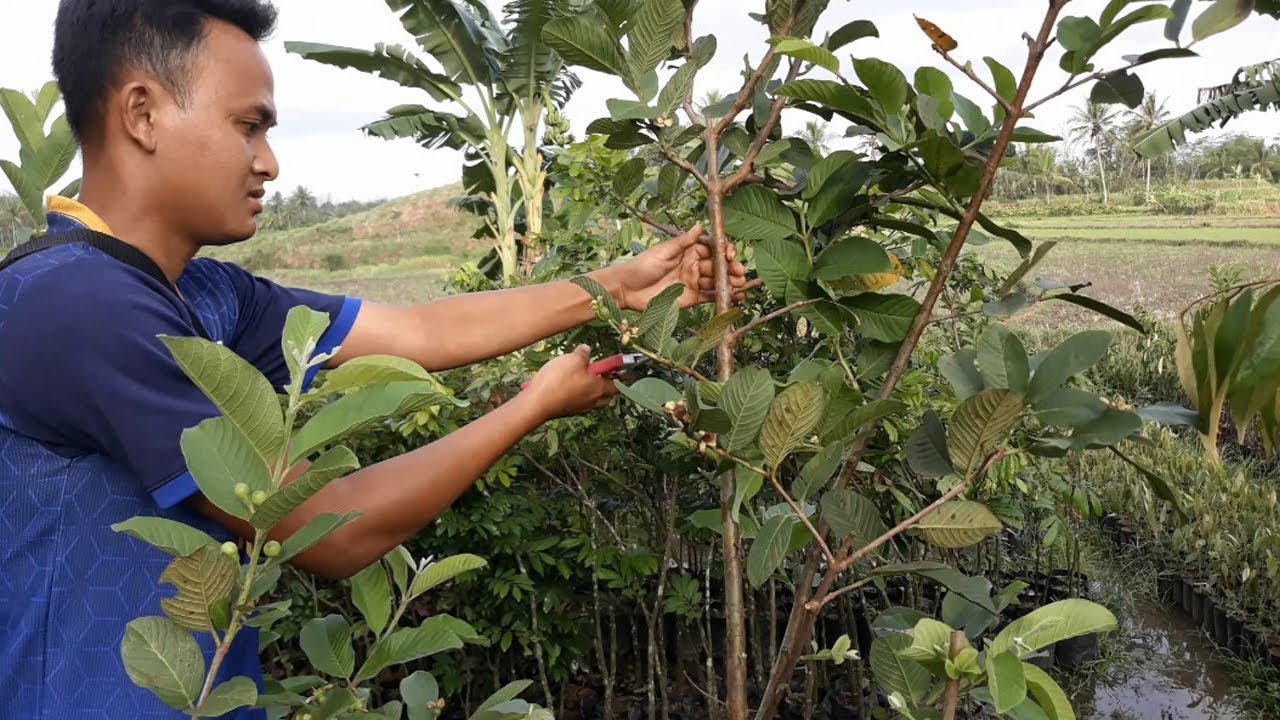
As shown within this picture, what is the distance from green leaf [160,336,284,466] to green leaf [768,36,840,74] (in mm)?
503

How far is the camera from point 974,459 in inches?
31.2

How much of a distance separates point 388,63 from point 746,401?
6415mm

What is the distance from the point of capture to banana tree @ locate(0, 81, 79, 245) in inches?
55.1

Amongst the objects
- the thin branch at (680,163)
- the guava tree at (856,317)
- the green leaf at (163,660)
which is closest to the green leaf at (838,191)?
the guava tree at (856,317)

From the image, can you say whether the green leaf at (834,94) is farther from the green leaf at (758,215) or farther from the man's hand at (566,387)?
the man's hand at (566,387)

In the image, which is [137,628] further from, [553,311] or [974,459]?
[553,311]

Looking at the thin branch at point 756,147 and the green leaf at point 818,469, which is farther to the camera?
the thin branch at point 756,147

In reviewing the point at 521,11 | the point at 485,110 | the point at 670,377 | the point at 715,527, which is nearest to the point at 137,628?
the point at 715,527

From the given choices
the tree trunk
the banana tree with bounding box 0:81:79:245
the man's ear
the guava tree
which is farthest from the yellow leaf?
the tree trunk

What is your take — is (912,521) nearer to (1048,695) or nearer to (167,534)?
(1048,695)

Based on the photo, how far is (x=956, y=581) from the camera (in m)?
0.84

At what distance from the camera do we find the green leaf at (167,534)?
601 millimetres

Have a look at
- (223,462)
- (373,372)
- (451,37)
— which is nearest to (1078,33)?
(373,372)

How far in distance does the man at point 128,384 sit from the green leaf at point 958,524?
40 centimetres
